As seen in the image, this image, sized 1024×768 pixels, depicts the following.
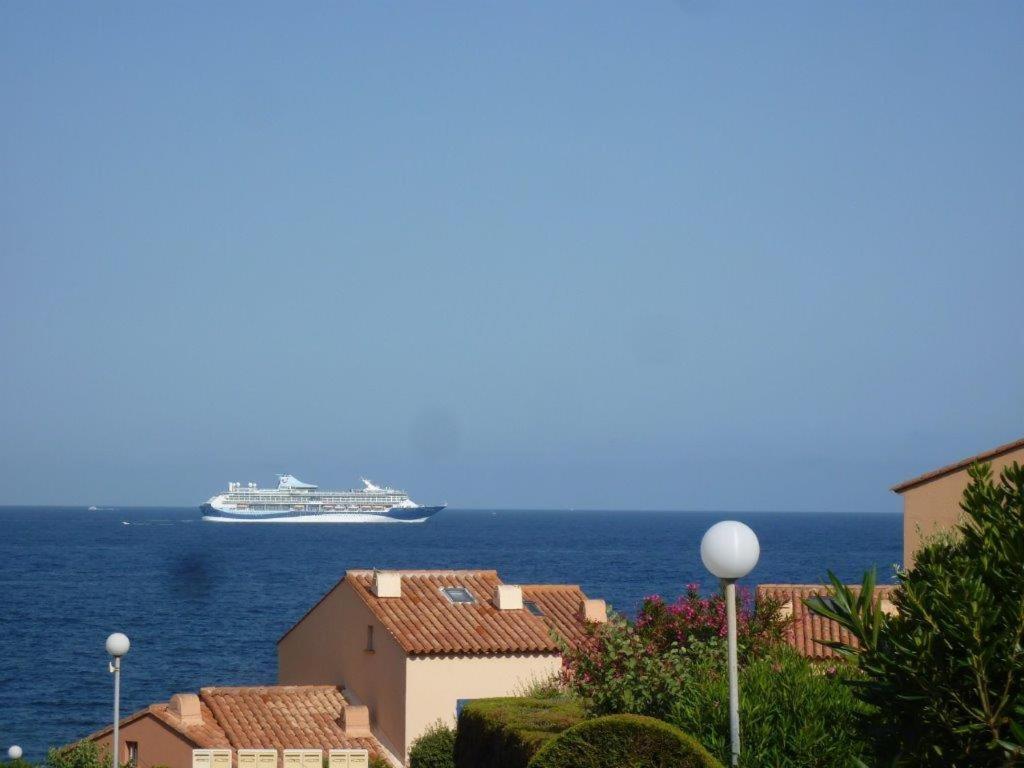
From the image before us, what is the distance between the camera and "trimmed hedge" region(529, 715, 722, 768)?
8.56 metres

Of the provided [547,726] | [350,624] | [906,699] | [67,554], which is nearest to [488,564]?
[67,554]

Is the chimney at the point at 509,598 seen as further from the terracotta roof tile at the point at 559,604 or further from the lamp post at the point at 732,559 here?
the lamp post at the point at 732,559

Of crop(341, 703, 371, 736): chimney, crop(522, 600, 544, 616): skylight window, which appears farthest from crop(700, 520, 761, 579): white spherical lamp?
crop(522, 600, 544, 616): skylight window

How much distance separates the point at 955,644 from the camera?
5910mm

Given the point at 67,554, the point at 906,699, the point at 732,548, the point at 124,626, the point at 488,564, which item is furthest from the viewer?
the point at 67,554

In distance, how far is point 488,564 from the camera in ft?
354

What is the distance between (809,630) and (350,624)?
342 inches

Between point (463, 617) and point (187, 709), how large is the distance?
5112 mm

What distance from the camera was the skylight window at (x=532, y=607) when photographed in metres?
25.7

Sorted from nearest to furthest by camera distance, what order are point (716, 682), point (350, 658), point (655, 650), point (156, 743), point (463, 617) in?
point (716, 682), point (655, 650), point (156, 743), point (463, 617), point (350, 658)

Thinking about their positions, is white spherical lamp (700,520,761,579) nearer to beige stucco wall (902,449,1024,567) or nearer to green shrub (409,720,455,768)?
beige stucco wall (902,449,1024,567)

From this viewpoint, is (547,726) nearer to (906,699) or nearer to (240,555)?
(906,699)

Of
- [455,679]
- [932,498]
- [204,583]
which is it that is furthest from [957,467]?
[204,583]

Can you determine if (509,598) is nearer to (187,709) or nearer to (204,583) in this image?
(187,709)
